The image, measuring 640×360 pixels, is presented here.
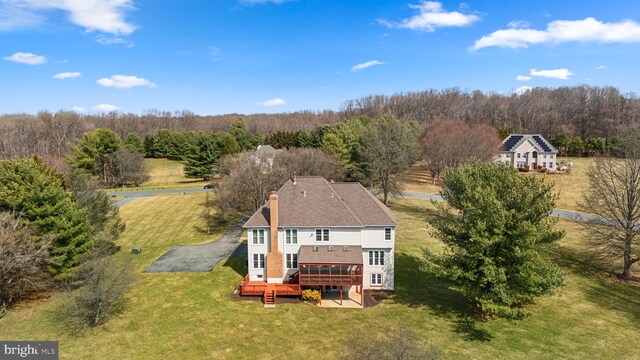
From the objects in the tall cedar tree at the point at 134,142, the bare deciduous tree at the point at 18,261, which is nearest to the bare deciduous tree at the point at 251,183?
the bare deciduous tree at the point at 18,261

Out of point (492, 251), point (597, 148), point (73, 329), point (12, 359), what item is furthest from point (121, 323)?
point (597, 148)

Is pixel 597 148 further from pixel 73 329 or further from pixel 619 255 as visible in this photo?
pixel 73 329

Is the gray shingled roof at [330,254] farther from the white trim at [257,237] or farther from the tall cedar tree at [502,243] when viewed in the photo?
the tall cedar tree at [502,243]

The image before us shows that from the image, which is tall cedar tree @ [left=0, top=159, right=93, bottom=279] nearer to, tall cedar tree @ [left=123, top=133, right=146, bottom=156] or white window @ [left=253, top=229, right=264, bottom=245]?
white window @ [left=253, top=229, right=264, bottom=245]

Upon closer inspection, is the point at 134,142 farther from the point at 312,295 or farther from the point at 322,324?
the point at 322,324

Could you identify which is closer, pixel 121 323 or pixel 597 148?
pixel 121 323

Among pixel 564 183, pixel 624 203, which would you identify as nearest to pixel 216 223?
pixel 624 203

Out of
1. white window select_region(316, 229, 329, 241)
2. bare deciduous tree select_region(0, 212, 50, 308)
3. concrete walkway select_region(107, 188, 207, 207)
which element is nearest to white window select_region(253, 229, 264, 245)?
white window select_region(316, 229, 329, 241)
